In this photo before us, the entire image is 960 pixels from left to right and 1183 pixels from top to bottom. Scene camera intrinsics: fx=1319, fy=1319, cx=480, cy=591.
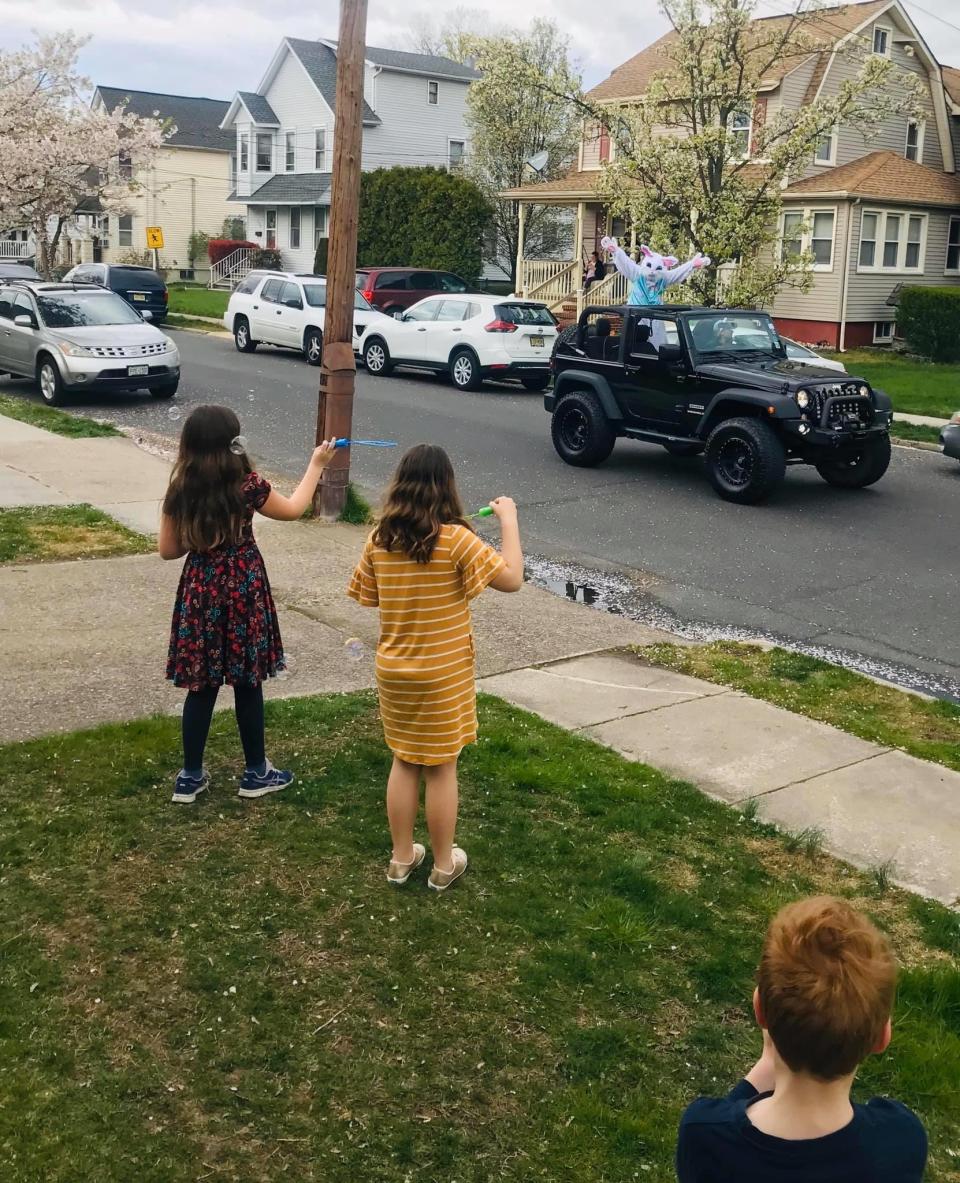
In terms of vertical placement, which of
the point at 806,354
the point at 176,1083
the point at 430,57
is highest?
the point at 430,57

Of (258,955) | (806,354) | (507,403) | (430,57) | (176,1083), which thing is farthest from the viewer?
(430,57)

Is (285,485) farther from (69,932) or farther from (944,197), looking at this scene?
(944,197)

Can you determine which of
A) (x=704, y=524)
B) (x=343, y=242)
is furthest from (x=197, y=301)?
(x=704, y=524)

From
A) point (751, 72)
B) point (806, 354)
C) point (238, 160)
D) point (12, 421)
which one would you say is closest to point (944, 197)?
point (751, 72)

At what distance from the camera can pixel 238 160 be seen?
52.8 m

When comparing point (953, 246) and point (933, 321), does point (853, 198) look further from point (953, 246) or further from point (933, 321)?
point (953, 246)

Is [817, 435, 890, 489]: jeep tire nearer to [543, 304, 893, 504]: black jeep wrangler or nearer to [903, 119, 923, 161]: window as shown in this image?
[543, 304, 893, 504]: black jeep wrangler

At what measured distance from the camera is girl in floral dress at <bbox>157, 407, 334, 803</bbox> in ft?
15.6

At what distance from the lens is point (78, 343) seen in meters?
→ 18.2

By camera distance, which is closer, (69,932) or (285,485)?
(69,932)

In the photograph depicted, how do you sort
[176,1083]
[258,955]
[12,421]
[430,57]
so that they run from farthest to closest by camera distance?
[430,57] < [12,421] < [258,955] < [176,1083]

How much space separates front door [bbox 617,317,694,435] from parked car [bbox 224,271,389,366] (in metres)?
10.6

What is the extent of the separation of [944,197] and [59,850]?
1249 inches

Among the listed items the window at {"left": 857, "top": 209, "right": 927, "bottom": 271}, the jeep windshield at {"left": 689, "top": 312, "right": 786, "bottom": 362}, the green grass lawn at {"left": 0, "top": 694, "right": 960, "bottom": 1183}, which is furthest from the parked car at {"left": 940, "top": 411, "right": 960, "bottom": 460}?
the window at {"left": 857, "top": 209, "right": 927, "bottom": 271}
